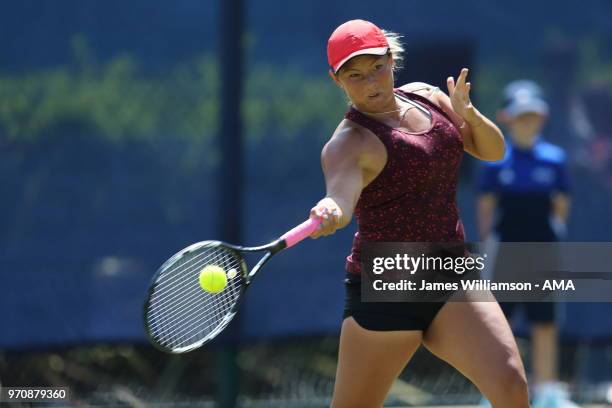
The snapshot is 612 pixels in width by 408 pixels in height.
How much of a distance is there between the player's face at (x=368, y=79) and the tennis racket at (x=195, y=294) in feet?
1.53

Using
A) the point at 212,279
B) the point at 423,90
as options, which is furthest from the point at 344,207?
the point at 423,90

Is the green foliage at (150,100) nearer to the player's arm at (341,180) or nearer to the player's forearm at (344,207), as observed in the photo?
the player's arm at (341,180)

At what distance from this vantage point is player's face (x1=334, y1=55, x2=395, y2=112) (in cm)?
337

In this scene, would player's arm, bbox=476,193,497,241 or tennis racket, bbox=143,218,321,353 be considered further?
player's arm, bbox=476,193,497,241

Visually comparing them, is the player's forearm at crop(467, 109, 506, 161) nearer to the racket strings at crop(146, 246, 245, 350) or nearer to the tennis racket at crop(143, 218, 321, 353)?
the tennis racket at crop(143, 218, 321, 353)

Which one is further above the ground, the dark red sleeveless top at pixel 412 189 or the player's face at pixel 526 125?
the player's face at pixel 526 125

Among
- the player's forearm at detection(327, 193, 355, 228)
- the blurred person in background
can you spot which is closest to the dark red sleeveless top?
the player's forearm at detection(327, 193, 355, 228)

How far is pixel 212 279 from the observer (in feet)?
10.5

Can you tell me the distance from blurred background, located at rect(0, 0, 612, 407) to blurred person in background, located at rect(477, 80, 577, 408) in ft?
0.58

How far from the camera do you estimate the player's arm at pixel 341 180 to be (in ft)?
10.2

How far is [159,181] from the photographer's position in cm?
540

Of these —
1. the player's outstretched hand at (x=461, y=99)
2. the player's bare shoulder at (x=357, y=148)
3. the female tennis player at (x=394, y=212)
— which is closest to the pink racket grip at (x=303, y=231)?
the female tennis player at (x=394, y=212)

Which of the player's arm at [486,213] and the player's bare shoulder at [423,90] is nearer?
the player's bare shoulder at [423,90]

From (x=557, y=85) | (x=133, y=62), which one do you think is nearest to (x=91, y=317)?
(x=133, y=62)
